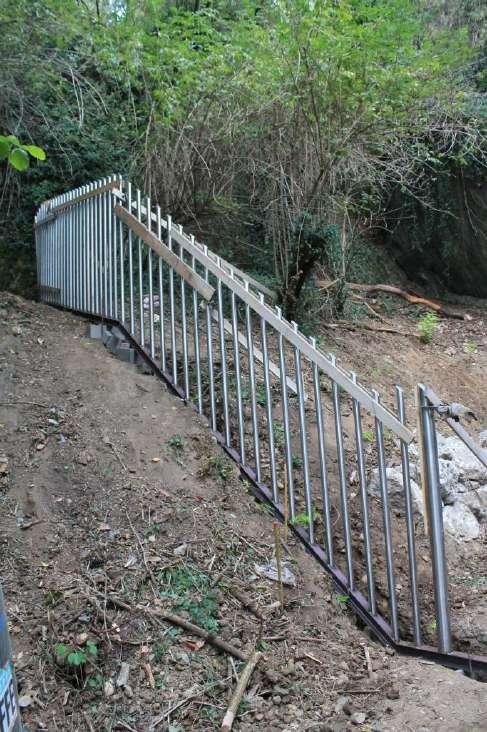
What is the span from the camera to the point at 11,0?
294 inches

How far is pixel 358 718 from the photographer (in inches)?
107

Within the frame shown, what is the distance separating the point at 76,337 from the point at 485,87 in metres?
9.54

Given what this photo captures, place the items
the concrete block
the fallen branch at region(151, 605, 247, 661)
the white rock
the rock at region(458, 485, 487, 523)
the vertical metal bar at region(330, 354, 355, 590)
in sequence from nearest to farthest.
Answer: the fallen branch at region(151, 605, 247, 661) < the vertical metal bar at region(330, 354, 355, 590) < the rock at region(458, 485, 487, 523) < the white rock < the concrete block

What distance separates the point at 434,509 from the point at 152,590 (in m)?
1.64

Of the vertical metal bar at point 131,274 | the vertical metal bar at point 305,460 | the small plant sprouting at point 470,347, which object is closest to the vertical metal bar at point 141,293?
the vertical metal bar at point 131,274

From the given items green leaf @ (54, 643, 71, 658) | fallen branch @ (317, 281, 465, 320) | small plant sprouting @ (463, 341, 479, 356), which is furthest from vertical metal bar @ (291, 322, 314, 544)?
fallen branch @ (317, 281, 465, 320)

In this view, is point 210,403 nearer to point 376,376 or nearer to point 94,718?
point 94,718

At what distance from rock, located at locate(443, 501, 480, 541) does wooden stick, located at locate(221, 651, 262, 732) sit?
2.38 metres

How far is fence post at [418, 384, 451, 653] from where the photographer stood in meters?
3.38

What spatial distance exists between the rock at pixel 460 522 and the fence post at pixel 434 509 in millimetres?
1466

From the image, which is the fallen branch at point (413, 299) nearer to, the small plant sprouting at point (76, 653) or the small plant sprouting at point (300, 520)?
the small plant sprouting at point (300, 520)

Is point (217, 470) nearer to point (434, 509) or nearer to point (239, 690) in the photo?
point (434, 509)

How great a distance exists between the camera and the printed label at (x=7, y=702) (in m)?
1.87

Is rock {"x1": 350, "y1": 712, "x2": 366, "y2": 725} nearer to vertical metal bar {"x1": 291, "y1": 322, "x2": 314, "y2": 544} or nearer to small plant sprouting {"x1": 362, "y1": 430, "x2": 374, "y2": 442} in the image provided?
vertical metal bar {"x1": 291, "y1": 322, "x2": 314, "y2": 544}
